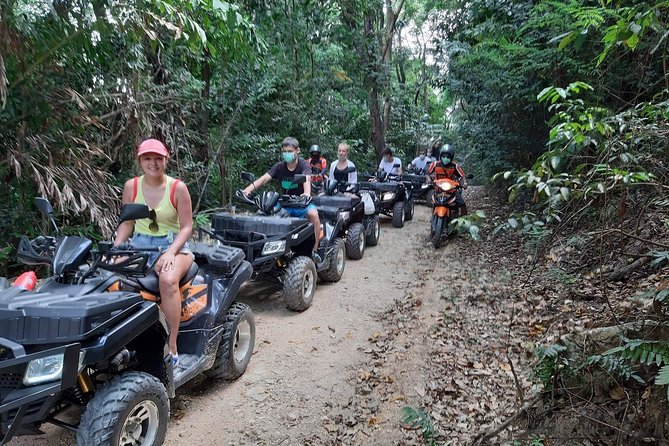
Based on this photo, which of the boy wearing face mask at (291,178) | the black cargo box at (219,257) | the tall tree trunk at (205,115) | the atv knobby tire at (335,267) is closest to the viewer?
the black cargo box at (219,257)

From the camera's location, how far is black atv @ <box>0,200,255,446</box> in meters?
2.09

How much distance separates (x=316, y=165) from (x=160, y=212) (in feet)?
18.3

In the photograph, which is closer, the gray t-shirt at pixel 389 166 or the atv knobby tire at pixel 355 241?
the atv knobby tire at pixel 355 241

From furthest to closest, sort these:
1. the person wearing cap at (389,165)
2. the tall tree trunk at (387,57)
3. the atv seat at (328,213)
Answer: the tall tree trunk at (387,57), the person wearing cap at (389,165), the atv seat at (328,213)

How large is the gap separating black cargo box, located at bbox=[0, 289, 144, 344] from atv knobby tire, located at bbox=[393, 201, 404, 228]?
917cm

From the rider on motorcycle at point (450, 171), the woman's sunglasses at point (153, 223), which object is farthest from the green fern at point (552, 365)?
the rider on motorcycle at point (450, 171)

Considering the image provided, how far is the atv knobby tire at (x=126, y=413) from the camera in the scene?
2342mm

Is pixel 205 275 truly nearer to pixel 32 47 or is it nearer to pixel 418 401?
pixel 418 401

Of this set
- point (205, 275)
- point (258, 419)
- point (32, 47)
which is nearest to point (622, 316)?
point (258, 419)

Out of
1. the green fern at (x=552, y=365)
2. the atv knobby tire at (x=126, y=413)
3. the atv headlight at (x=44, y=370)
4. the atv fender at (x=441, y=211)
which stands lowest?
the atv knobby tire at (x=126, y=413)

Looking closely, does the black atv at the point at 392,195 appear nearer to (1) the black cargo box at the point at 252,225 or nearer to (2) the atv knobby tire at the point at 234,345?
(1) the black cargo box at the point at 252,225

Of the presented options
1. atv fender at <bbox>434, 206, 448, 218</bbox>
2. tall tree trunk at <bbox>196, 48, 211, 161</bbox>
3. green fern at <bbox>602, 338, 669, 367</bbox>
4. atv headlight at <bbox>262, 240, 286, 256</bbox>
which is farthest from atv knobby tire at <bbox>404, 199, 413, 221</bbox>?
green fern at <bbox>602, 338, 669, 367</bbox>

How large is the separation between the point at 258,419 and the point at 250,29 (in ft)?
14.4

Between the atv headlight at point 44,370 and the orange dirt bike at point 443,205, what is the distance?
6780 mm
